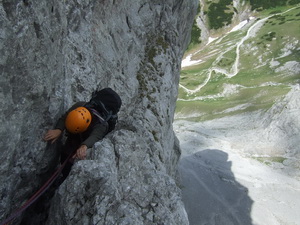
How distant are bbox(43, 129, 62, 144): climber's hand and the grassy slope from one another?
147 ft

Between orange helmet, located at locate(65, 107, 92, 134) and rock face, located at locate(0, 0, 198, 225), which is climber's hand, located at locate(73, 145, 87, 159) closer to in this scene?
rock face, located at locate(0, 0, 198, 225)

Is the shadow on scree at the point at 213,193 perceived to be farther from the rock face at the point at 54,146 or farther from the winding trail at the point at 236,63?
the winding trail at the point at 236,63

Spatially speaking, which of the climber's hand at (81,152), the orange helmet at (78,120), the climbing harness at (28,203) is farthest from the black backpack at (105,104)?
the climbing harness at (28,203)

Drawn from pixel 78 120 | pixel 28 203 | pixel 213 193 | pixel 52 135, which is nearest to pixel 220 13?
pixel 213 193

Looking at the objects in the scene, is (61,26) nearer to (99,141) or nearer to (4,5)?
(4,5)

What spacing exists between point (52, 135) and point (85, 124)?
3.81ft

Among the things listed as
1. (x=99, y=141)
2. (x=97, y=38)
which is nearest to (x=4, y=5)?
(x=99, y=141)

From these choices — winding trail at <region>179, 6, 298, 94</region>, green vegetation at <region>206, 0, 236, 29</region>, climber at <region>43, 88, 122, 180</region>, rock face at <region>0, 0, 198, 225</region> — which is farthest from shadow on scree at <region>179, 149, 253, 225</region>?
green vegetation at <region>206, 0, 236, 29</region>

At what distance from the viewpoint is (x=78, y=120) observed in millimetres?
8289

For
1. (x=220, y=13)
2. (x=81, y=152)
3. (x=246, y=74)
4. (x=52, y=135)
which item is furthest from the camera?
(x=220, y=13)

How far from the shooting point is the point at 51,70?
839 centimetres

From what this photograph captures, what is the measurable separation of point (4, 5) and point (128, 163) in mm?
5838

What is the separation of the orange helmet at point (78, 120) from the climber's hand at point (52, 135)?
0.45 metres

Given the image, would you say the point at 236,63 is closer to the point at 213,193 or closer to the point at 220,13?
the point at 220,13
